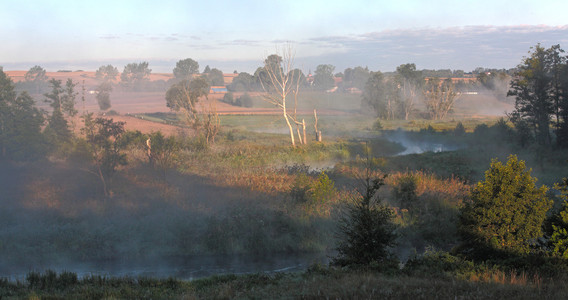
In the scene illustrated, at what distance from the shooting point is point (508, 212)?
10609 millimetres

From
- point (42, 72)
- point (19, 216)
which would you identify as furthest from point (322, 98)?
point (19, 216)

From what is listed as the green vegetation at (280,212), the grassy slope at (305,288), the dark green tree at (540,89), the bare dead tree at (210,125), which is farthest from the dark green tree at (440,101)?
the grassy slope at (305,288)

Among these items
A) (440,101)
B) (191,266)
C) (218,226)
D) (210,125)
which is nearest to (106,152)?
(218,226)

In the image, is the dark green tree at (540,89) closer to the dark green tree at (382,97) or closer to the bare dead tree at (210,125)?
the bare dead tree at (210,125)

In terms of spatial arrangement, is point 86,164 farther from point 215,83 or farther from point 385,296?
point 215,83

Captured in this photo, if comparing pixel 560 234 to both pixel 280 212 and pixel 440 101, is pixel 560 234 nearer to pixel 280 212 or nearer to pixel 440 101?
pixel 280 212

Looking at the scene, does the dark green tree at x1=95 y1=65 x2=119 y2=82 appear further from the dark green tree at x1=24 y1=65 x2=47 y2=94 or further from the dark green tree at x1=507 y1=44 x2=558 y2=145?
the dark green tree at x1=507 y1=44 x2=558 y2=145

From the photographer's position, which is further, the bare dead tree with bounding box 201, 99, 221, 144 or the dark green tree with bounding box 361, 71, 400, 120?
the dark green tree with bounding box 361, 71, 400, 120

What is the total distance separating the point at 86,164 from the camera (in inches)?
1090

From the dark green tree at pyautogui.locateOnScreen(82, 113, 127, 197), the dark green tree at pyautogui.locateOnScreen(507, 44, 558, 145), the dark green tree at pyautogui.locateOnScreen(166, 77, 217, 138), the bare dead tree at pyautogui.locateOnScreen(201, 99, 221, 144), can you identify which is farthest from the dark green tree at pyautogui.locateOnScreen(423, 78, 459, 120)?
the dark green tree at pyautogui.locateOnScreen(82, 113, 127, 197)

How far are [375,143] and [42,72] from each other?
219 ft

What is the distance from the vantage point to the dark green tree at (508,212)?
10586 millimetres

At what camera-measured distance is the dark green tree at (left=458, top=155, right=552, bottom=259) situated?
1059 centimetres

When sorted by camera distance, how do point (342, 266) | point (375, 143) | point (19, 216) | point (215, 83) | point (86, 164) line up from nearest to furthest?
point (342, 266) < point (19, 216) < point (86, 164) < point (375, 143) < point (215, 83)
